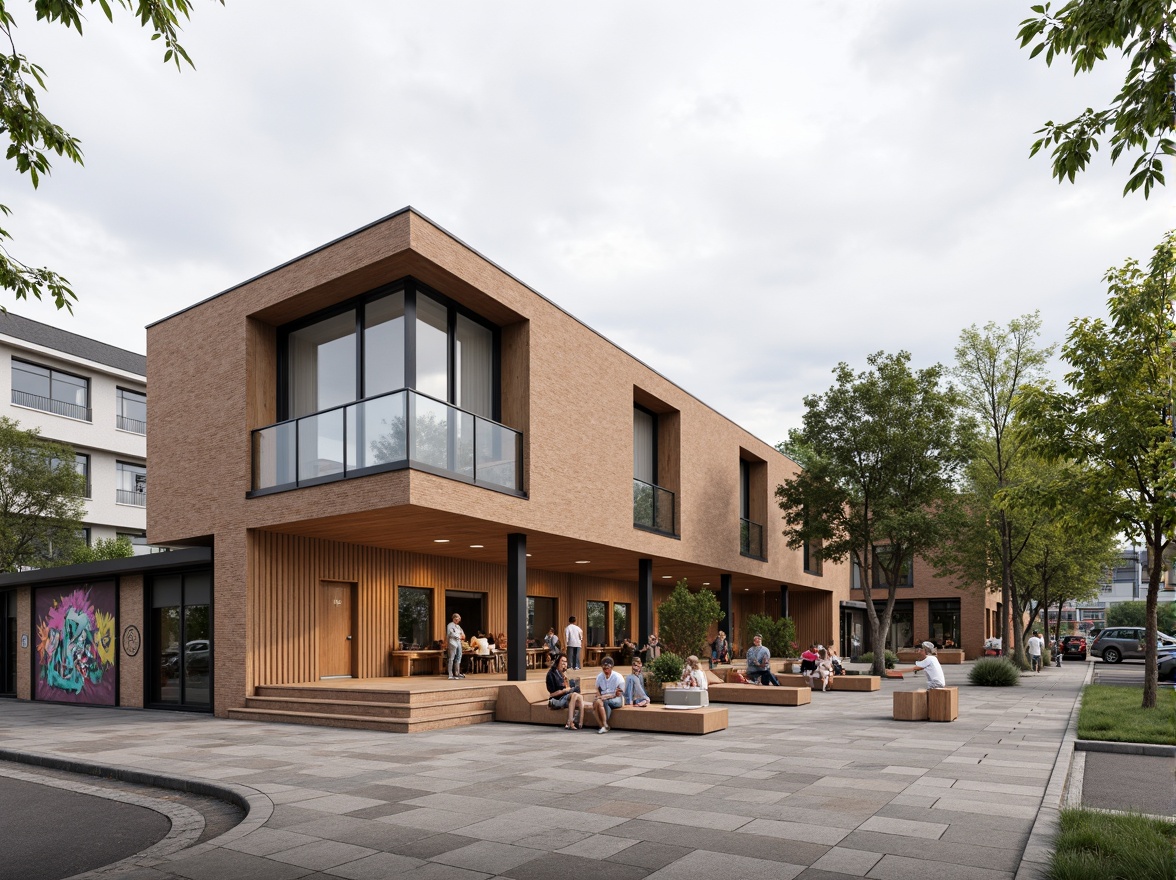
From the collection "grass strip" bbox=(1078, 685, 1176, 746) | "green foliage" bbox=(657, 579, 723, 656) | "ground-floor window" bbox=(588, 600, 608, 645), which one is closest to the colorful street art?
"green foliage" bbox=(657, 579, 723, 656)

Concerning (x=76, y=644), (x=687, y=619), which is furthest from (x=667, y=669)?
(x=76, y=644)

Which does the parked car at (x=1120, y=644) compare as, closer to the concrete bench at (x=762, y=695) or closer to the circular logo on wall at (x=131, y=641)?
the concrete bench at (x=762, y=695)

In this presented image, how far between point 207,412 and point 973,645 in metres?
43.8

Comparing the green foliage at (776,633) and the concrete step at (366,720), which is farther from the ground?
the concrete step at (366,720)

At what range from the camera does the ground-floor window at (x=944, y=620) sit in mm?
50344

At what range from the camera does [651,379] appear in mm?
23609

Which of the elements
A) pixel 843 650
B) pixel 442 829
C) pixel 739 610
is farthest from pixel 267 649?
pixel 843 650

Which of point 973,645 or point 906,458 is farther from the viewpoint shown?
point 973,645

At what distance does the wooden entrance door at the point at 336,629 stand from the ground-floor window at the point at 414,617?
1.45 metres

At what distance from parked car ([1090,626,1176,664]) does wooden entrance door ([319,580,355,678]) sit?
36.8 m

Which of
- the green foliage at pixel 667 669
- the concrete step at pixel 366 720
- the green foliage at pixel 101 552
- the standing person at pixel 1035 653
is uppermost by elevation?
the green foliage at pixel 101 552

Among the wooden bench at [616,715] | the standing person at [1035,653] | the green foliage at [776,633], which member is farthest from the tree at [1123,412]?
the standing person at [1035,653]

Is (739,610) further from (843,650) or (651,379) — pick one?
(651,379)

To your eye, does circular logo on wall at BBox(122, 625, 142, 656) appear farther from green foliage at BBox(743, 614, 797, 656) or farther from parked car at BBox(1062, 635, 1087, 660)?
parked car at BBox(1062, 635, 1087, 660)
